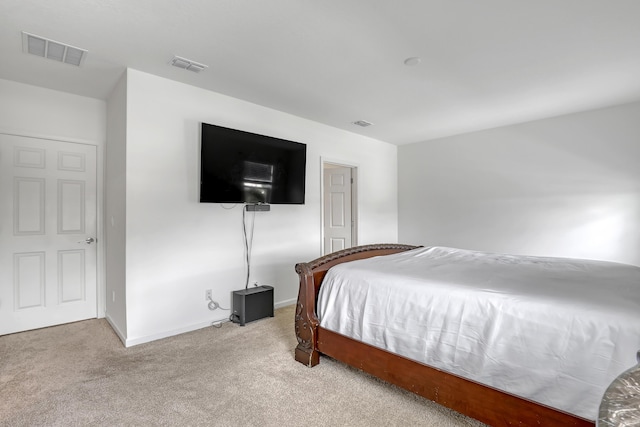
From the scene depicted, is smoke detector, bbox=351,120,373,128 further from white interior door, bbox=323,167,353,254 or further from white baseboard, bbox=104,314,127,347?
white baseboard, bbox=104,314,127,347

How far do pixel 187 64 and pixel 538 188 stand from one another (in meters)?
4.52

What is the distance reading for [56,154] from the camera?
3.37 metres

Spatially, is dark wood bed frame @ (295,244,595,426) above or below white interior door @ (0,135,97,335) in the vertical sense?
below

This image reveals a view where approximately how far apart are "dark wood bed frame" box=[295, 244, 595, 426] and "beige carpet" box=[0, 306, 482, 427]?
0.14 meters

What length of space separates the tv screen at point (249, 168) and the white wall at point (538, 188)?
253cm

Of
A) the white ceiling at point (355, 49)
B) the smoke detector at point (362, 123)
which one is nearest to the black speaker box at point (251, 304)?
the white ceiling at point (355, 49)

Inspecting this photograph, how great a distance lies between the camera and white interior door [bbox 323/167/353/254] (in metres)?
5.19

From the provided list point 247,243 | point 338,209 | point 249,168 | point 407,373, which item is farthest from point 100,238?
point 407,373

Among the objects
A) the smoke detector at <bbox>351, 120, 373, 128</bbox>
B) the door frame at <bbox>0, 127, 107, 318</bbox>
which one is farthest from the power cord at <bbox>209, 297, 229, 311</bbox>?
the smoke detector at <bbox>351, 120, 373, 128</bbox>

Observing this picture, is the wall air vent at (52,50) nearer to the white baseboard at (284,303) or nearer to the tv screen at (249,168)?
the tv screen at (249,168)

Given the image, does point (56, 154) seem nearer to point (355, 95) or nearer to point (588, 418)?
point (355, 95)

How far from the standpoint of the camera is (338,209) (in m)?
5.25

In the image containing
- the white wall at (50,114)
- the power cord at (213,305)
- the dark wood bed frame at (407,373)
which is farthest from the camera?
the power cord at (213,305)

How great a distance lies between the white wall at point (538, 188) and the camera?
12.3 feet
